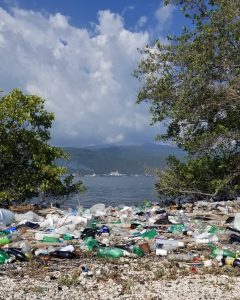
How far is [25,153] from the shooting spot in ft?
53.4

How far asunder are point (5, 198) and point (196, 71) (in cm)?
827

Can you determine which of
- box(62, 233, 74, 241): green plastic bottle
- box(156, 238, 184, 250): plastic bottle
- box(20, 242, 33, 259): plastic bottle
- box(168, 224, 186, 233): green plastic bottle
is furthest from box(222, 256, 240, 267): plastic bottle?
box(20, 242, 33, 259): plastic bottle

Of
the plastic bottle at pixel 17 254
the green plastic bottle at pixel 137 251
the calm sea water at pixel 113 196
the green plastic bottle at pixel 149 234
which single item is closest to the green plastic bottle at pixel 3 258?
the plastic bottle at pixel 17 254

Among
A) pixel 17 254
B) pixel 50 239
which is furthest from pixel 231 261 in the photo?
pixel 17 254

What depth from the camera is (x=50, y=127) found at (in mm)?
16766

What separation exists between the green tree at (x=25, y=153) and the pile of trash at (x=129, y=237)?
5186mm

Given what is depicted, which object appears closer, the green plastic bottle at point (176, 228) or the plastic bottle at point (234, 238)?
the plastic bottle at point (234, 238)

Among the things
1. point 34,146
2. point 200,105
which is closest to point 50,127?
point 34,146

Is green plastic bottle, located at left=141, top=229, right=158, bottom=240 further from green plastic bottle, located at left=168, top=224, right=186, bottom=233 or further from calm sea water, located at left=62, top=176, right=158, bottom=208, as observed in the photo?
calm sea water, located at left=62, top=176, right=158, bottom=208

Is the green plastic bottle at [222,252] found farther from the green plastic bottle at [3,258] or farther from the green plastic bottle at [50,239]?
the green plastic bottle at [3,258]

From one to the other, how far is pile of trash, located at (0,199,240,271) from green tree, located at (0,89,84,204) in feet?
17.0

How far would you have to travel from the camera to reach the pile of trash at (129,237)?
22.5 feet

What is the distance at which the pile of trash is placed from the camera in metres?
6.87

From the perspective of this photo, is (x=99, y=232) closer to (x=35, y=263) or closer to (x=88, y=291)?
(x=35, y=263)
